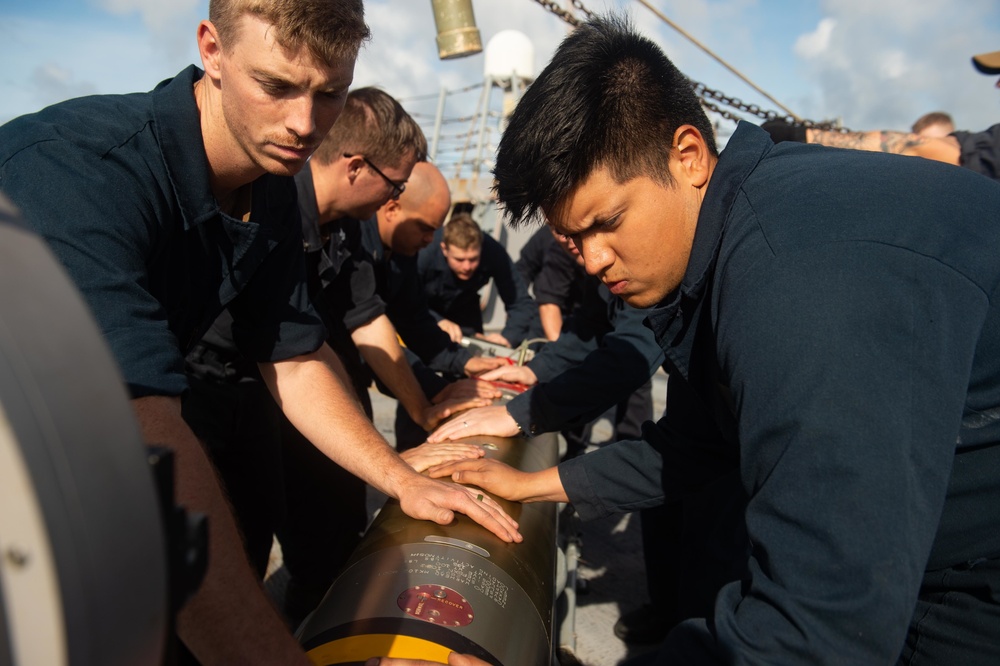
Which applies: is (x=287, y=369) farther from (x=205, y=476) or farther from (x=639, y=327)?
(x=639, y=327)

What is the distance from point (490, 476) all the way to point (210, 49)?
4.63 ft

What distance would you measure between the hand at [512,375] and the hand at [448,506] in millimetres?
1660

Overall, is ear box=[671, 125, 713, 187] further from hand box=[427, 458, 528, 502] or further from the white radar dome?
the white radar dome

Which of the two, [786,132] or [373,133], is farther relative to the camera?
[786,132]

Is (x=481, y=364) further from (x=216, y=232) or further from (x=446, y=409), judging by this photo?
(x=216, y=232)

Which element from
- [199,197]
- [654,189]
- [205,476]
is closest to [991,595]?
[654,189]

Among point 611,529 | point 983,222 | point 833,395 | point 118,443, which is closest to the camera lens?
point 118,443

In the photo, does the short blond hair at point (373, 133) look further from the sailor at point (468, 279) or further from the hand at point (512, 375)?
the sailor at point (468, 279)

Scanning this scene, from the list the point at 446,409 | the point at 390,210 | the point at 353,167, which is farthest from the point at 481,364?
the point at 353,167

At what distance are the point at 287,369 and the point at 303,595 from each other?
4.75 feet

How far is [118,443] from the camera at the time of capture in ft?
1.94

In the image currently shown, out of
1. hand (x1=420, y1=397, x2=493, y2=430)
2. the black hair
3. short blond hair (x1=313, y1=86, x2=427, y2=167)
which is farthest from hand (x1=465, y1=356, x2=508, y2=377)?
the black hair

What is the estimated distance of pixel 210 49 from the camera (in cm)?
177

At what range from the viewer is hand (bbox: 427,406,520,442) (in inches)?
104
